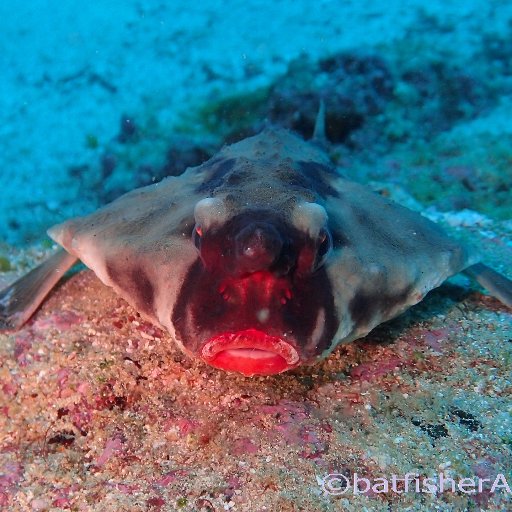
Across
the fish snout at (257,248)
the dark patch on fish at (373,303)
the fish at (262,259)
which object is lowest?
the dark patch on fish at (373,303)

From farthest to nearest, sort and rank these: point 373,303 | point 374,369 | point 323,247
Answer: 1. point 374,369
2. point 373,303
3. point 323,247

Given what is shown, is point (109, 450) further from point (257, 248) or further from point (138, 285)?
point (257, 248)

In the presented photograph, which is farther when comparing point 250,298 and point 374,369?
point 374,369

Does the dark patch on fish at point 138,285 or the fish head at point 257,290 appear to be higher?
the fish head at point 257,290

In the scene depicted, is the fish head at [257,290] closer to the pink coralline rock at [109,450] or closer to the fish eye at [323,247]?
the fish eye at [323,247]

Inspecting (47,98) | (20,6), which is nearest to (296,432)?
(47,98)

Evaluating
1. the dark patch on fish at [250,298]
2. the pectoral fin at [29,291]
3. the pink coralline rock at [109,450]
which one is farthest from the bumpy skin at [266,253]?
the pink coralline rock at [109,450]

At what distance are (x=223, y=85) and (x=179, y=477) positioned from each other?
23.9ft

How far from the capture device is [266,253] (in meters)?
2.65

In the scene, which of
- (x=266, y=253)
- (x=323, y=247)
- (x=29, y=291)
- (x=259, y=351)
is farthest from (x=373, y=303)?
(x=29, y=291)

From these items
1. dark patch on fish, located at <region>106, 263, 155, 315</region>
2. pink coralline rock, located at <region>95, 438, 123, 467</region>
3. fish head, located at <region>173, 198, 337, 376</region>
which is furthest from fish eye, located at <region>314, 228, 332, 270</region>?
pink coralline rock, located at <region>95, 438, 123, 467</region>

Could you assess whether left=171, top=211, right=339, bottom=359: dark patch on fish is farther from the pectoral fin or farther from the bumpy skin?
the pectoral fin

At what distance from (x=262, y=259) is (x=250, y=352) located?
615 mm

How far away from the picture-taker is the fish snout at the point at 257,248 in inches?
104
